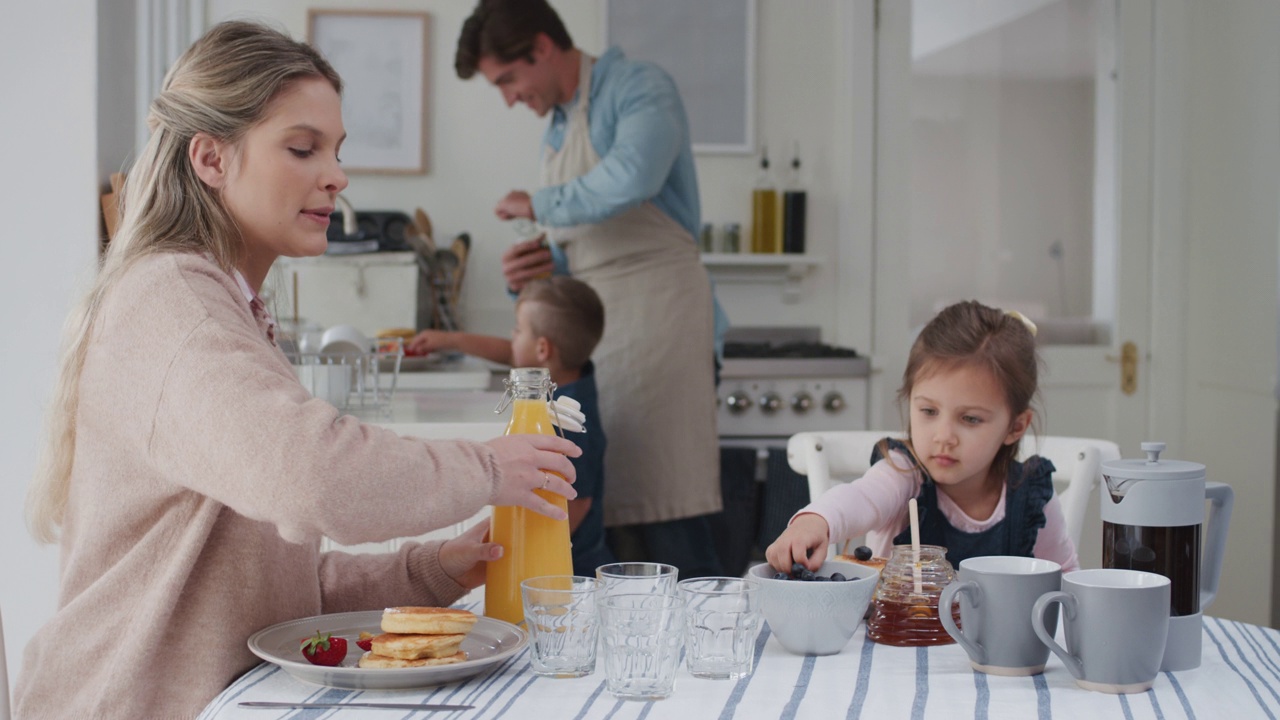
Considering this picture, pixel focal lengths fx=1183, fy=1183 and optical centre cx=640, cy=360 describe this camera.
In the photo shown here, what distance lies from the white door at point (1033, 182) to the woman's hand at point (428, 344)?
145cm

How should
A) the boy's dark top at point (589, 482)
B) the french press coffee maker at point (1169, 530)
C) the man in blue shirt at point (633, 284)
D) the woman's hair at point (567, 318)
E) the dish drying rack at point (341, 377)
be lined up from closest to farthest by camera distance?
the french press coffee maker at point (1169, 530) < the dish drying rack at point (341, 377) < the boy's dark top at point (589, 482) < the woman's hair at point (567, 318) < the man in blue shirt at point (633, 284)

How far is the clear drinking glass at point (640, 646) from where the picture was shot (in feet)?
2.80

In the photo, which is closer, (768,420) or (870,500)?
(870,500)

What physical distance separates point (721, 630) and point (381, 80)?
295cm

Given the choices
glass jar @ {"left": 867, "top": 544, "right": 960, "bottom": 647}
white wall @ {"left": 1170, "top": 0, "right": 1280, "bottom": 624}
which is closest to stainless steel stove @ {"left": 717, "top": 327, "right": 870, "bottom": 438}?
white wall @ {"left": 1170, "top": 0, "right": 1280, "bottom": 624}

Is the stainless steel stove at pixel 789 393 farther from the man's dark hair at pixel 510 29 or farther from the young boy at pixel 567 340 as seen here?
the man's dark hair at pixel 510 29

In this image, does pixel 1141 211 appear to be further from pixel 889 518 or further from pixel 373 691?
pixel 373 691

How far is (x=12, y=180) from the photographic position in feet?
6.20

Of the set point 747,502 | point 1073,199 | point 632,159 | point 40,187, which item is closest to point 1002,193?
point 1073,199

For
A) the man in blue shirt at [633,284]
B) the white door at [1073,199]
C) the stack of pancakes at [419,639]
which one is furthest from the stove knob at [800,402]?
the stack of pancakes at [419,639]

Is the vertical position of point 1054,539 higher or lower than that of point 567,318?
lower

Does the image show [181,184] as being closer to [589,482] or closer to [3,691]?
[3,691]

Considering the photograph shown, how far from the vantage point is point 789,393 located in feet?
10.3

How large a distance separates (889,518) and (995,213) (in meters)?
2.44
